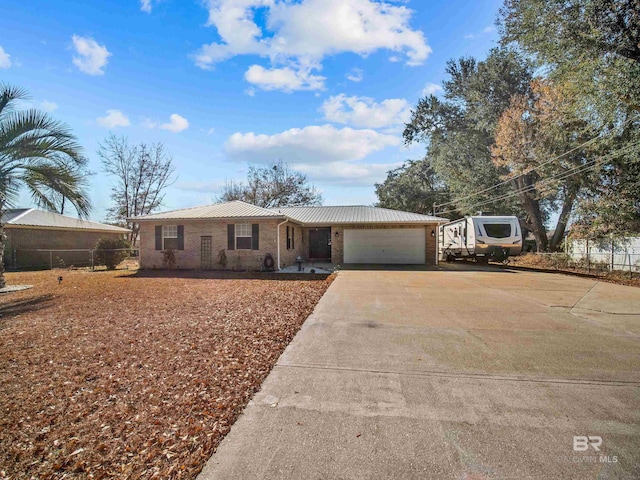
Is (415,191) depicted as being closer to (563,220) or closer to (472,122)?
(472,122)

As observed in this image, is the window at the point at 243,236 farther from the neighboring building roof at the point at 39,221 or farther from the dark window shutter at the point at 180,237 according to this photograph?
the neighboring building roof at the point at 39,221

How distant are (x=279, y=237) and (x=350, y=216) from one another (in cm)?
533

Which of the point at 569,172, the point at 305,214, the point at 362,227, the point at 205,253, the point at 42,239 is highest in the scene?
the point at 569,172

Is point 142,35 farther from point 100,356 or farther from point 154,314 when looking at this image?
point 100,356

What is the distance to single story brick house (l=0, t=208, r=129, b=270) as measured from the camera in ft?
56.2

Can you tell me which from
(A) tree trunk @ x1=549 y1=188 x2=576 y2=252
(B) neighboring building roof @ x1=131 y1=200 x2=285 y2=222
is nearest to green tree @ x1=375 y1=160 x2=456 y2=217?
(A) tree trunk @ x1=549 y1=188 x2=576 y2=252

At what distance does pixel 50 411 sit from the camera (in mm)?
2979

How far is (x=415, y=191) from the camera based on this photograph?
32500 mm

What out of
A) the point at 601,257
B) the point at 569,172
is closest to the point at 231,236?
the point at 601,257

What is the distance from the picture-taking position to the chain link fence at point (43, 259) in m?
17.0

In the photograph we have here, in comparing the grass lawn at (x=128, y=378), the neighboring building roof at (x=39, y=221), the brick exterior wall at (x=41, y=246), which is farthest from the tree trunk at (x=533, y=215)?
the neighboring building roof at (x=39, y=221)

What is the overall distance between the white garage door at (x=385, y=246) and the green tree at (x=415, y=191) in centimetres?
1498

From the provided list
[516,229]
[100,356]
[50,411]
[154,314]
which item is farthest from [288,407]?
[516,229]

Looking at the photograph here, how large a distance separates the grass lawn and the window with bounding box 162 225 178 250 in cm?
767
